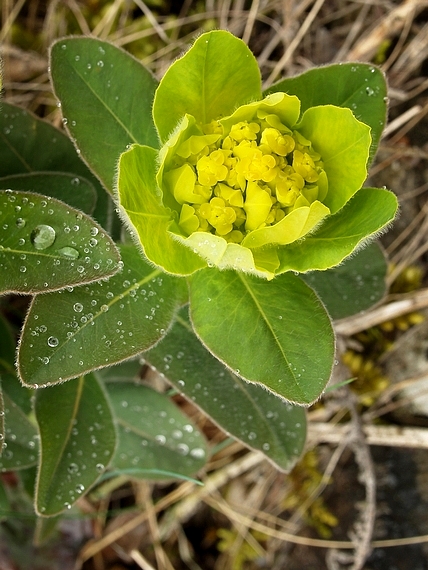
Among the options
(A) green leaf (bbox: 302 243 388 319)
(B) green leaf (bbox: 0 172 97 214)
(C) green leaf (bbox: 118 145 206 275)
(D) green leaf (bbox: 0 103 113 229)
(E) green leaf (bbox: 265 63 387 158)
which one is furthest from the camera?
(A) green leaf (bbox: 302 243 388 319)

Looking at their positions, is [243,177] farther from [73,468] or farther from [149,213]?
[73,468]

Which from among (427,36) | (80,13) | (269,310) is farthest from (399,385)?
(80,13)

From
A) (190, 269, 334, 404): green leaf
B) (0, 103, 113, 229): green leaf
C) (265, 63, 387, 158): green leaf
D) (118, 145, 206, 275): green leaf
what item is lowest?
(0, 103, 113, 229): green leaf

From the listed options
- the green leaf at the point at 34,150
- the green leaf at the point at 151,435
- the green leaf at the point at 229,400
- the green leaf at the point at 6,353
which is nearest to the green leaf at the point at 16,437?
the green leaf at the point at 6,353

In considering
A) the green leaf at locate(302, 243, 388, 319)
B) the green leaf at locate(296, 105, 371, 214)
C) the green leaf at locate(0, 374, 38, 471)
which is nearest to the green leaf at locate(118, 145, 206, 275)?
the green leaf at locate(296, 105, 371, 214)

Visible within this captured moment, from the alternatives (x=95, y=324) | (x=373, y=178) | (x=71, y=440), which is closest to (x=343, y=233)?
(x=95, y=324)

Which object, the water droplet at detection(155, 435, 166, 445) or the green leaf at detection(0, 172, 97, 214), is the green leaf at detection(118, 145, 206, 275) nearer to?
the green leaf at detection(0, 172, 97, 214)
